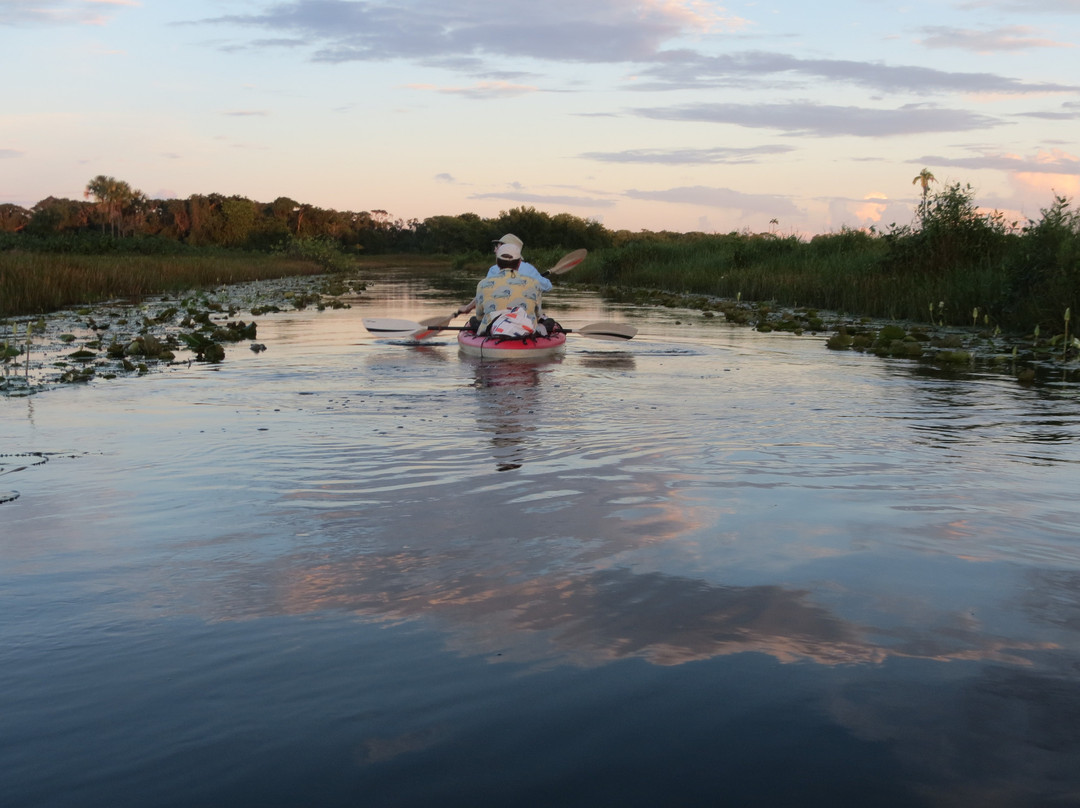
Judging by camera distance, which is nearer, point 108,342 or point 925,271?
point 108,342

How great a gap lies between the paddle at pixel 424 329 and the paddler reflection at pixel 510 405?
2.12 meters

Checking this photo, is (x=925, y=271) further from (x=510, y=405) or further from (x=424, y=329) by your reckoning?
(x=510, y=405)

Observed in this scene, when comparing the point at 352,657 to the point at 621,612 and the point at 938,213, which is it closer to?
the point at 621,612

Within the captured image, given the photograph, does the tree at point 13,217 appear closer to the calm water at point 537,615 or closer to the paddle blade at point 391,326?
the paddle blade at point 391,326

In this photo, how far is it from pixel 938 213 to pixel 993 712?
2094 centimetres

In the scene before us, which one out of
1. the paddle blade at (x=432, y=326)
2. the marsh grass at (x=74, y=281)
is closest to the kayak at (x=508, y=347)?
the paddle blade at (x=432, y=326)

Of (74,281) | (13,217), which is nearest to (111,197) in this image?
(13,217)

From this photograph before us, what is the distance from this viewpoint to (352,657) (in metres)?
3.62

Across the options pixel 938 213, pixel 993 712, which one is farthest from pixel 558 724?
pixel 938 213

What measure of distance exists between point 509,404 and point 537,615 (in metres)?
6.10

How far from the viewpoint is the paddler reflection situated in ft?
25.2

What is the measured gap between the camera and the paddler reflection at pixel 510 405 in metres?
7.67

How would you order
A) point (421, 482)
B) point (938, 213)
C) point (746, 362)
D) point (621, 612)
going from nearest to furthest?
point (621, 612) < point (421, 482) < point (746, 362) < point (938, 213)

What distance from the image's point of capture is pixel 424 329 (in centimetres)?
1653
